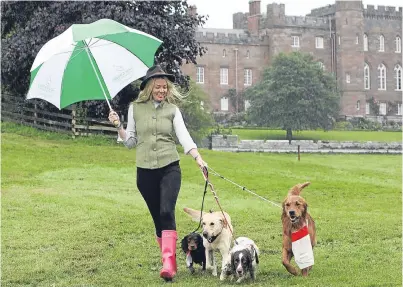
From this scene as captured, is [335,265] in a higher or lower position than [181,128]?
lower

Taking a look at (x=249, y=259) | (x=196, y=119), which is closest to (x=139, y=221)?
(x=249, y=259)

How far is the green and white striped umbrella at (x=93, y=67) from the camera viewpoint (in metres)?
10.1

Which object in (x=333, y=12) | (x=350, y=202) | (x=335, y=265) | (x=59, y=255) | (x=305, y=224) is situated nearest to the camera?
(x=305, y=224)

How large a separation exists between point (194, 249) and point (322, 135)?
65.2 m

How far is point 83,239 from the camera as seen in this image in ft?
39.9

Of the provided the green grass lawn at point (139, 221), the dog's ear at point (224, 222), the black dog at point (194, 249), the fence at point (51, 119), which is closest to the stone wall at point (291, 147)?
the fence at point (51, 119)

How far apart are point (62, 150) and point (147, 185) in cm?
1820

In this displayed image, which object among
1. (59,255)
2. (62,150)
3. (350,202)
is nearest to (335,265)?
(59,255)

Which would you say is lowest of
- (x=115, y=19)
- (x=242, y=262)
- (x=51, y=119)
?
(x=242, y=262)

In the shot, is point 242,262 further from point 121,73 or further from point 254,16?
point 254,16

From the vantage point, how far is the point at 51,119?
3278cm

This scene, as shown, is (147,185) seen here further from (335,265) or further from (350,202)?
(350,202)

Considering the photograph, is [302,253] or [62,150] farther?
[62,150]

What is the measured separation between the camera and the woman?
9.04 m
